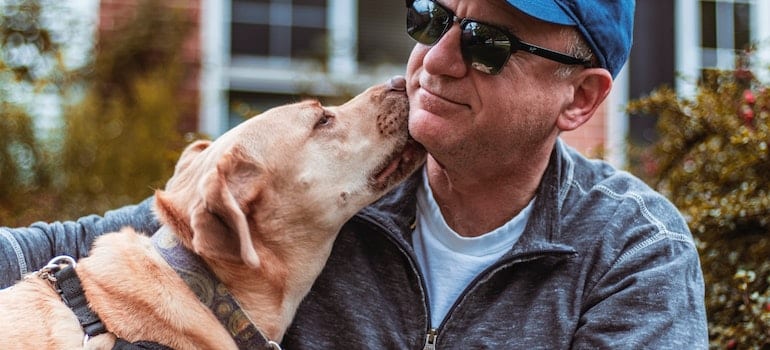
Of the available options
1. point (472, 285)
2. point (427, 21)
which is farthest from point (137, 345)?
point (427, 21)

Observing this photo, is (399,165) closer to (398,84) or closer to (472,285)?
(398,84)

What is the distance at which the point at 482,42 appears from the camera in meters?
3.00

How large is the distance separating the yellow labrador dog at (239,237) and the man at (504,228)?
13 centimetres

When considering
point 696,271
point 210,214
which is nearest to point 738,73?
point 696,271

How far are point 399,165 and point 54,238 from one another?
3.85ft

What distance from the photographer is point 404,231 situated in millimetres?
3139

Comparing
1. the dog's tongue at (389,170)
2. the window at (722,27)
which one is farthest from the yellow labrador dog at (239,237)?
the window at (722,27)

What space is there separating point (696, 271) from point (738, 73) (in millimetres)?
1463

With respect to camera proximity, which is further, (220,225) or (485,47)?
(485,47)

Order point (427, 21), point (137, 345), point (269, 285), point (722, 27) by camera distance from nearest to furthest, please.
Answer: point (137, 345)
point (269, 285)
point (427, 21)
point (722, 27)

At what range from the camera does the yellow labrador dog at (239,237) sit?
2.72 metres

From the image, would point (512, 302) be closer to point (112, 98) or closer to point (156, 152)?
point (156, 152)

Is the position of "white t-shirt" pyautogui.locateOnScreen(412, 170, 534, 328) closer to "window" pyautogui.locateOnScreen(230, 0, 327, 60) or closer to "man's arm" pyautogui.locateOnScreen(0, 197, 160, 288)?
"man's arm" pyautogui.locateOnScreen(0, 197, 160, 288)

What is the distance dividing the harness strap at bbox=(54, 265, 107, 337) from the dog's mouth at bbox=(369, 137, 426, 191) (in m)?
0.96
